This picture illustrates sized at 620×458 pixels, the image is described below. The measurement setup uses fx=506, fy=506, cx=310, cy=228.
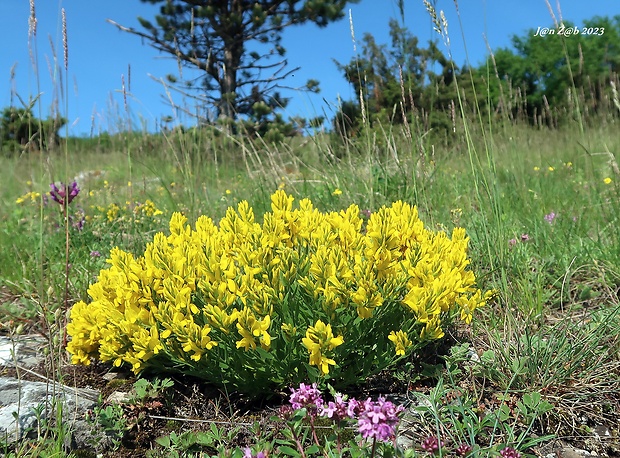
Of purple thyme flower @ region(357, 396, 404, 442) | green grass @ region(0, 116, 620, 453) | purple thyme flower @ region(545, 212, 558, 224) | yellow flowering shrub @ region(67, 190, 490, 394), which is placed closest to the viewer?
purple thyme flower @ region(357, 396, 404, 442)

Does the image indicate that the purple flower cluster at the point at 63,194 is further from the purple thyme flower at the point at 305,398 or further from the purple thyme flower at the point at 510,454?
the purple thyme flower at the point at 510,454

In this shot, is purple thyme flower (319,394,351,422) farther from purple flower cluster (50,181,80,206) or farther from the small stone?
purple flower cluster (50,181,80,206)

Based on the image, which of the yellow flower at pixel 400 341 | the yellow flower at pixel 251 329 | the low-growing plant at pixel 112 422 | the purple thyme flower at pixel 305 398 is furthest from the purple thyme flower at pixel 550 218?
the low-growing plant at pixel 112 422

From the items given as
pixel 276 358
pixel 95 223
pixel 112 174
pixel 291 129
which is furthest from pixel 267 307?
pixel 291 129

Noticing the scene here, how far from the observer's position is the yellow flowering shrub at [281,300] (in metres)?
1.78

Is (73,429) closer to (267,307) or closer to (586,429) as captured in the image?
(267,307)

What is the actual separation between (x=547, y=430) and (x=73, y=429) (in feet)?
5.62

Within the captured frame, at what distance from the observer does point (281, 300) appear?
1.83 metres

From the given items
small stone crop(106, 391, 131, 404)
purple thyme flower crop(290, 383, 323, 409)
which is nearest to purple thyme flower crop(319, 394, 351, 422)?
purple thyme flower crop(290, 383, 323, 409)

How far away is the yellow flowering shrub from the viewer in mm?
1779

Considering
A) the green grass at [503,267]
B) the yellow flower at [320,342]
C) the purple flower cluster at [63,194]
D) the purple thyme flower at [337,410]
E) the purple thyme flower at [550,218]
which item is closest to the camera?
the purple thyme flower at [337,410]

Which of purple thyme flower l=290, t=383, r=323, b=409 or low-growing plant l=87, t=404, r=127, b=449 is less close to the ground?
purple thyme flower l=290, t=383, r=323, b=409

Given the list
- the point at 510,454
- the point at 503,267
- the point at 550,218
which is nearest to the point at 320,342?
the point at 510,454

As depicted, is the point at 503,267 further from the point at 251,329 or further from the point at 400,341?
the point at 251,329
